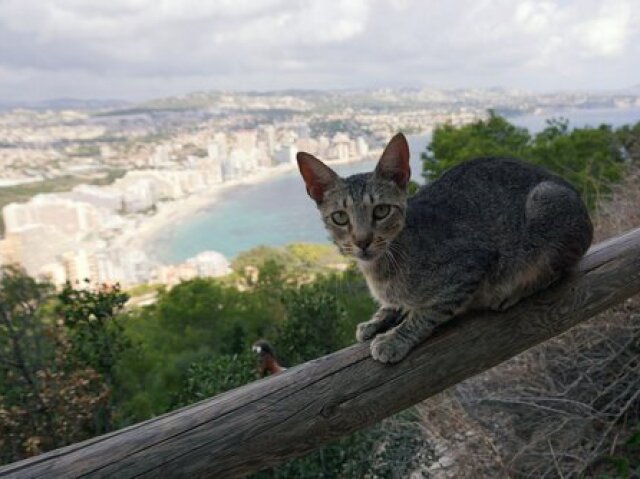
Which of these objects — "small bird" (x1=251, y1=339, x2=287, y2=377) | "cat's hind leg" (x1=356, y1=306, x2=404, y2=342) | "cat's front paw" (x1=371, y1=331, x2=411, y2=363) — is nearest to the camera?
"cat's front paw" (x1=371, y1=331, x2=411, y2=363)

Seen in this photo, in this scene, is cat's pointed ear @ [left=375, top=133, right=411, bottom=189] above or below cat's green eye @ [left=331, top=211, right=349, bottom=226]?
above

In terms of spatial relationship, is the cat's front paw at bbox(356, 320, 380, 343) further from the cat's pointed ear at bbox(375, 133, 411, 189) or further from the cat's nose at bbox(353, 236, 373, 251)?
the cat's pointed ear at bbox(375, 133, 411, 189)

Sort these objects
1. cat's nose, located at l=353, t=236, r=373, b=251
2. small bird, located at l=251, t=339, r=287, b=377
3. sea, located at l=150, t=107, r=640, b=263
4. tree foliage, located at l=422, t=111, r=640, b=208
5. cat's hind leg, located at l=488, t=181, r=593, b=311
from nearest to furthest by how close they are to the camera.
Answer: cat's nose, located at l=353, t=236, r=373, b=251, cat's hind leg, located at l=488, t=181, r=593, b=311, small bird, located at l=251, t=339, r=287, b=377, sea, located at l=150, t=107, r=640, b=263, tree foliage, located at l=422, t=111, r=640, b=208

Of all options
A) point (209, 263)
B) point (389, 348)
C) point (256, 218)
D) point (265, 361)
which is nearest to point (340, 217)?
point (389, 348)

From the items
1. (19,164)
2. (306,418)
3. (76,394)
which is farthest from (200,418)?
(19,164)

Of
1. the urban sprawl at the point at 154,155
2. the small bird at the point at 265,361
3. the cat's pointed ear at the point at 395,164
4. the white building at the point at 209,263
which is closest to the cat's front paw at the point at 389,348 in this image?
the cat's pointed ear at the point at 395,164

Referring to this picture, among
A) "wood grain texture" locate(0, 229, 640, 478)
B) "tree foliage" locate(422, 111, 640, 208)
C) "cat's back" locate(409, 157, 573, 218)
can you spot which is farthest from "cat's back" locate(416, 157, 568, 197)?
"tree foliage" locate(422, 111, 640, 208)

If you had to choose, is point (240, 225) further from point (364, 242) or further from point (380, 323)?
point (364, 242)
